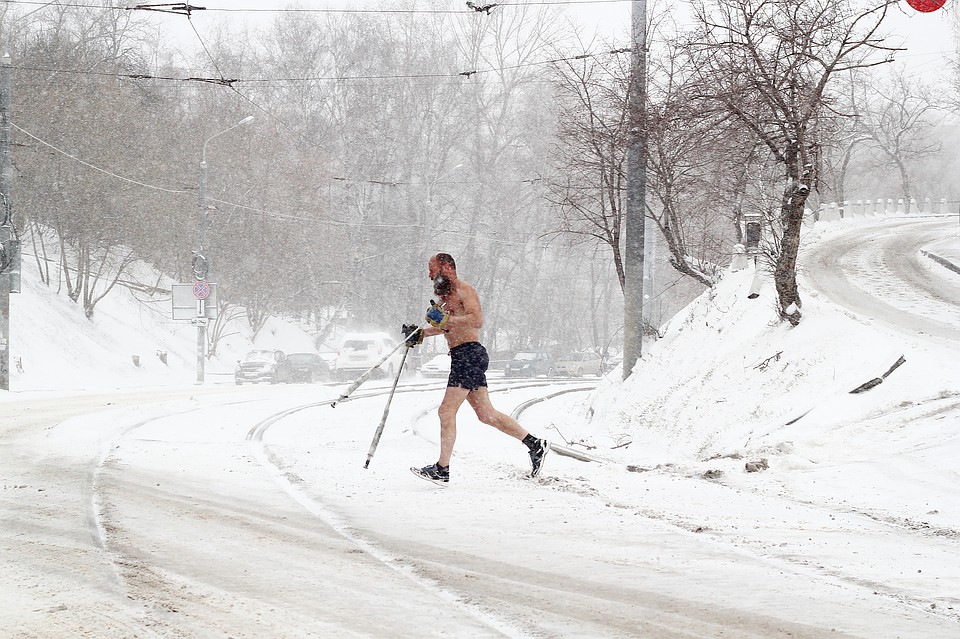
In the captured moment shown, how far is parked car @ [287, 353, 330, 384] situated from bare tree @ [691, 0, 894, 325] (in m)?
28.8

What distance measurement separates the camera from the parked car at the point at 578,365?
169ft

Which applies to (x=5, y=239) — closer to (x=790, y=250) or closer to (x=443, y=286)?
(x=790, y=250)

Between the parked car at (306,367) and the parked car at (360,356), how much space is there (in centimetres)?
250

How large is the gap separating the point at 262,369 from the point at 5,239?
55.9 feet

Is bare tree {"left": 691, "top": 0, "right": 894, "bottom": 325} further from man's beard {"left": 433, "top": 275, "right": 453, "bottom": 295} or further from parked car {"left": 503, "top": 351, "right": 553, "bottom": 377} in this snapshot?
parked car {"left": 503, "top": 351, "right": 553, "bottom": 377}

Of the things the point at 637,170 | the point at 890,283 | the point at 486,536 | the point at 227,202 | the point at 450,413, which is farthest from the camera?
the point at 227,202

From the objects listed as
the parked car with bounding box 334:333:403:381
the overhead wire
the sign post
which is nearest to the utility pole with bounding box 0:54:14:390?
the overhead wire

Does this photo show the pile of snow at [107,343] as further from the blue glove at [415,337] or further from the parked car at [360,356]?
the blue glove at [415,337]

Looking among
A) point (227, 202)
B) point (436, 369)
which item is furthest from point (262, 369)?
point (227, 202)

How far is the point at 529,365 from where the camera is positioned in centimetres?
4856

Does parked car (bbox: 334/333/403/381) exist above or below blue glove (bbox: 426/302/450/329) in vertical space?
below

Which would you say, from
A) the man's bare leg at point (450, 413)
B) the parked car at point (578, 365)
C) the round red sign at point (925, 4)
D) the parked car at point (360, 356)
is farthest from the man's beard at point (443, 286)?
the parked car at point (578, 365)

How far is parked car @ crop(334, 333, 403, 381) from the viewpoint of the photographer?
39.0m

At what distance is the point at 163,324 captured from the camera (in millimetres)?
47750
